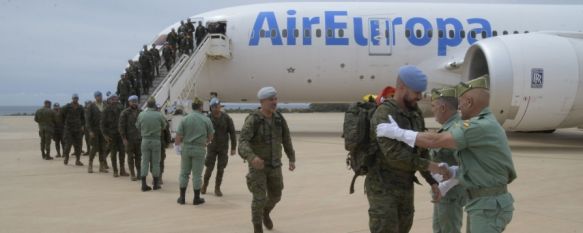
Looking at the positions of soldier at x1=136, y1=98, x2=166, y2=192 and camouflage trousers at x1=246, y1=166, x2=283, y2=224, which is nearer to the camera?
camouflage trousers at x1=246, y1=166, x2=283, y2=224

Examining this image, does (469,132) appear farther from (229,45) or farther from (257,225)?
(229,45)

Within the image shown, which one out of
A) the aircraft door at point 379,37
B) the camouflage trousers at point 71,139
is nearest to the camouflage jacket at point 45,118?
the camouflage trousers at point 71,139

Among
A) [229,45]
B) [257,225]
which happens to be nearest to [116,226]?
[257,225]

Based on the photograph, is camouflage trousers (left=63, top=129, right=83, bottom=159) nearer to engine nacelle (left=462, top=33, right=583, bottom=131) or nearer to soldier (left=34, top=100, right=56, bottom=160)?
soldier (left=34, top=100, right=56, bottom=160)

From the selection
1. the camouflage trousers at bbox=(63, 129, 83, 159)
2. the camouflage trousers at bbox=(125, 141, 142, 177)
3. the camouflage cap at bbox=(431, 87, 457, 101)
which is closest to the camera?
the camouflage cap at bbox=(431, 87, 457, 101)

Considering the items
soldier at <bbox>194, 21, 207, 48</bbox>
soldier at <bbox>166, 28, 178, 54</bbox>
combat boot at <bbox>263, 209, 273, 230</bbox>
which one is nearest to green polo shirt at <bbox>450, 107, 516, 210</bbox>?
combat boot at <bbox>263, 209, 273, 230</bbox>

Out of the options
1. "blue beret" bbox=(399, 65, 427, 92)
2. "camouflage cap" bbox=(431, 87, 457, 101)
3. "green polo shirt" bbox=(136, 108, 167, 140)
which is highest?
"blue beret" bbox=(399, 65, 427, 92)

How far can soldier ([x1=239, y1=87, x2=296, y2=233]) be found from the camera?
5281mm

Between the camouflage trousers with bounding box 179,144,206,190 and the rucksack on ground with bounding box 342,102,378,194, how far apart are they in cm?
371

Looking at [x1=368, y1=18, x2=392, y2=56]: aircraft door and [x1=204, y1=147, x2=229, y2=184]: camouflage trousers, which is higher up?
[x1=368, y1=18, x2=392, y2=56]: aircraft door

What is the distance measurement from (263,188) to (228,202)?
1.97m

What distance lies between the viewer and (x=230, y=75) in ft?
55.0

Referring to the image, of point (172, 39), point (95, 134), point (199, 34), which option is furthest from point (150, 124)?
point (199, 34)

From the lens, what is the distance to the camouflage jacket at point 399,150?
3.43 meters
